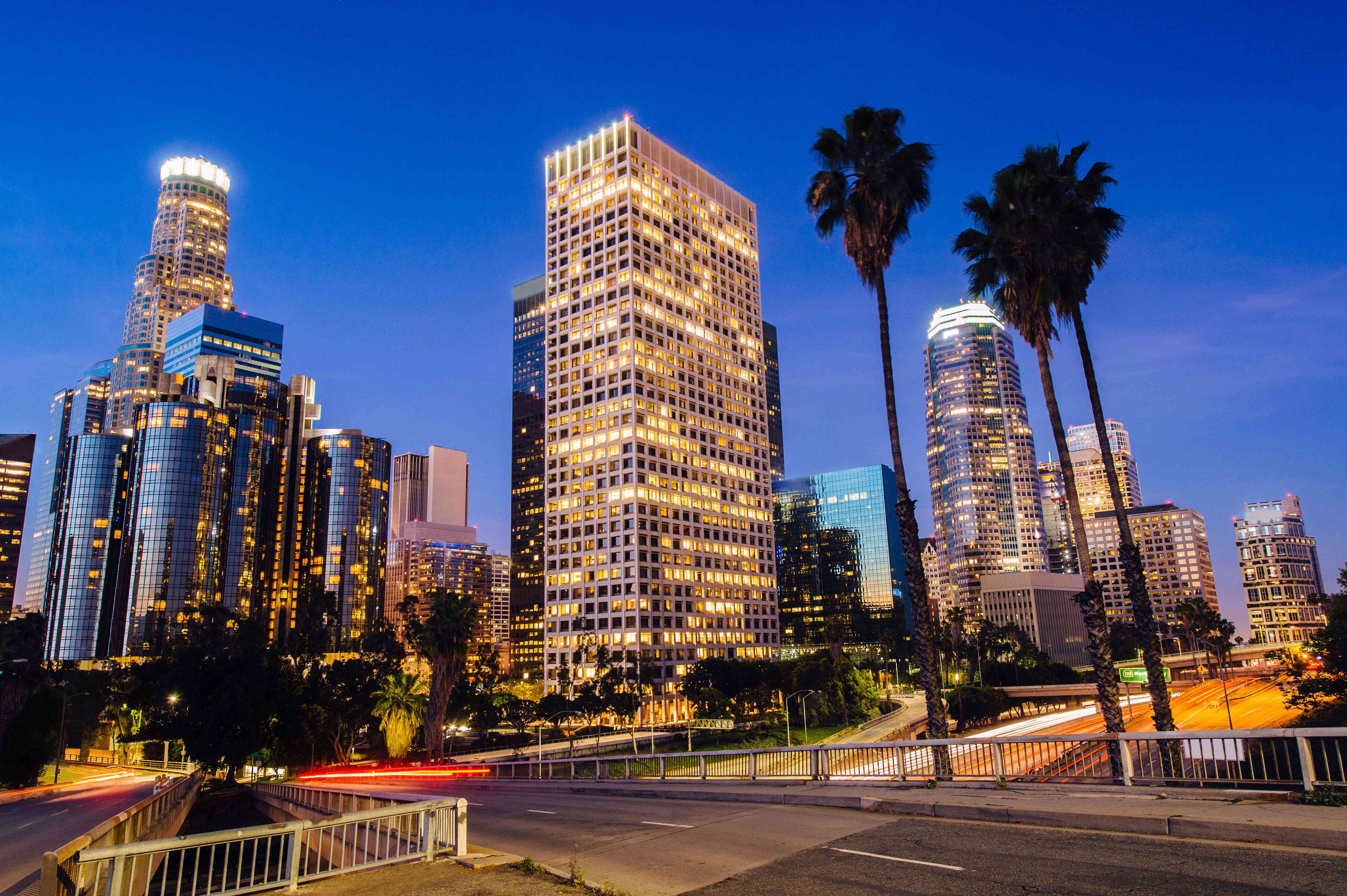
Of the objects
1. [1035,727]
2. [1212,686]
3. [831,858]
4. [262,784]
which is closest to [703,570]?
[1035,727]

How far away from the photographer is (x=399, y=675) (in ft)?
262

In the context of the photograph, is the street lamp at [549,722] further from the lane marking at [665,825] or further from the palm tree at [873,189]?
the lane marking at [665,825]

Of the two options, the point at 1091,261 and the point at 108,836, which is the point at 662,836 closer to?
the point at 108,836

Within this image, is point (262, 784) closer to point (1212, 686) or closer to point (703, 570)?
point (703, 570)

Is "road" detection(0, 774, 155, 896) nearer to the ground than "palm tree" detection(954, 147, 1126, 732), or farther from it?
nearer to the ground

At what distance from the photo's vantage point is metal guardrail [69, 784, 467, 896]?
9.83 metres

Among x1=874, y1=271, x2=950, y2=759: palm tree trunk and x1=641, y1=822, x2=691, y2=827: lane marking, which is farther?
x1=874, y1=271, x2=950, y2=759: palm tree trunk

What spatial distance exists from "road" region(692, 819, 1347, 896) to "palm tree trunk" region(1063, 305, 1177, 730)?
20.4 metres

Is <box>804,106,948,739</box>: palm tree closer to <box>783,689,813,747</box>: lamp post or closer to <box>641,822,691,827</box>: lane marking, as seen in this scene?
<box>641,822,691,827</box>: lane marking

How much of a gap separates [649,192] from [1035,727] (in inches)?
4871

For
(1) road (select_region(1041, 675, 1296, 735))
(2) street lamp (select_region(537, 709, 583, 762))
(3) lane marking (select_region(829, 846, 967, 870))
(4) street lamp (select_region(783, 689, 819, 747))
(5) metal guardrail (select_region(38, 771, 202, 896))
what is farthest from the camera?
(4) street lamp (select_region(783, 689, 819, 747))

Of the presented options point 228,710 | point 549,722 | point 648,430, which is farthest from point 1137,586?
point 648,430

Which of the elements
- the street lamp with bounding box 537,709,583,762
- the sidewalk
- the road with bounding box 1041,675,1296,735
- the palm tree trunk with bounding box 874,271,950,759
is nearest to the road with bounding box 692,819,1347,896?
the sidewalk

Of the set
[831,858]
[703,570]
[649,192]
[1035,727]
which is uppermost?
[649,192]
